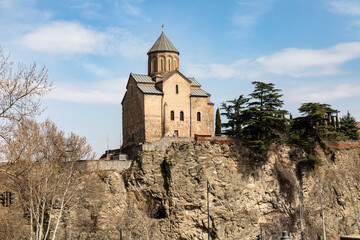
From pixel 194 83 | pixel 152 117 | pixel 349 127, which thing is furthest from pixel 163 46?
pixel 349 127

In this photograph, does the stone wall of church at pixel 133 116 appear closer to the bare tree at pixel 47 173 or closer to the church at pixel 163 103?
the church at pixel 163 103

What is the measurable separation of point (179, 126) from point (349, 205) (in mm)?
21734

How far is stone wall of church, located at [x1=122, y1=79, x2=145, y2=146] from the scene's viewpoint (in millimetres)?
44500

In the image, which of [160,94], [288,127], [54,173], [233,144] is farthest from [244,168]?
[54,173]

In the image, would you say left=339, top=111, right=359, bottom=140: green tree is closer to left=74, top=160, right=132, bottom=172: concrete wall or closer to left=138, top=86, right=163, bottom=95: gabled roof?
left=138, top=86, right=163, bottom=95: gabled roof

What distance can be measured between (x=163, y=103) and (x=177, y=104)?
1.60 meters

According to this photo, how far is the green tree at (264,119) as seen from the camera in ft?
141

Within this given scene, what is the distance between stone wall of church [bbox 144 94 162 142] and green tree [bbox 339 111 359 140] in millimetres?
28498

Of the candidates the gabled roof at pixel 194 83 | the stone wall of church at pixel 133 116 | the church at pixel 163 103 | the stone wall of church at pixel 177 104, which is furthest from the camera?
the gabled roof at pixel 194 83

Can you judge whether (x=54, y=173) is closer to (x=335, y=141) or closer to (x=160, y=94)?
(x=160, y=94)

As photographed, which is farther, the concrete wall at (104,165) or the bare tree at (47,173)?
the concrete wall at (104,165)

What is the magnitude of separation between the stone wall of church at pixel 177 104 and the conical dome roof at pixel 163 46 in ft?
11.6

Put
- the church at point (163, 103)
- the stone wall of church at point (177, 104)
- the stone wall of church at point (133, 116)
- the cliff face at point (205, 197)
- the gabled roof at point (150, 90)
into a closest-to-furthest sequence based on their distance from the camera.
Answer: the cliff face at point (205, 197)
the church at point (163, 103)
the gabled roof at point (150, 90)
the stone wall of church at point (133, 116)
the stone wall of church at point (177, 104)

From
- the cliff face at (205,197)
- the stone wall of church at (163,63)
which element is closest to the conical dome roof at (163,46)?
the stone wall of church at (163,63)
